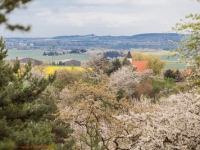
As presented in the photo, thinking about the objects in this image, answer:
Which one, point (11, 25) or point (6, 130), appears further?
point (6, 130)

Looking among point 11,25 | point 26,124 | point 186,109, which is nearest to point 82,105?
point 186,109

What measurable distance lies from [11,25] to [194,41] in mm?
7496

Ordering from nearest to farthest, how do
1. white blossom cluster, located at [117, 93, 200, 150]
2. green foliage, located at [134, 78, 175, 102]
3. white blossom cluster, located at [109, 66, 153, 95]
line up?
white blossom cluster, located at [117, 93, 200, 150] → green foliage, located at [134, 78, 175, 102] → white blossom cluster, located at [109, 66, 153, 95]

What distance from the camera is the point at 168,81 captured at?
41156 millimetres

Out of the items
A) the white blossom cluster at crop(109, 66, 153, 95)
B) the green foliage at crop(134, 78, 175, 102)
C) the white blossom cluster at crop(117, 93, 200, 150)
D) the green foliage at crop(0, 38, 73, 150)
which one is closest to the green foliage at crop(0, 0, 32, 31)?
the green foliage at crop(0, 38, 73, 150)

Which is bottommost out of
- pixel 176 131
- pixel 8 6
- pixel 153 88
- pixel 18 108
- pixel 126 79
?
pixel 153 88

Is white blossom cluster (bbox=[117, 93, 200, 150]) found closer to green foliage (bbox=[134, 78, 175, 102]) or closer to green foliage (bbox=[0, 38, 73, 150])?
green foliage (bbox=[0, 38, 73, 150])

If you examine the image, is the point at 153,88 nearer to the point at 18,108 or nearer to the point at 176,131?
the point at 176,131

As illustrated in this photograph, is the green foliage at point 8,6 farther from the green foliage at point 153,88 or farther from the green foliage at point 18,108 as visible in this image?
the green foliage at point 153,88

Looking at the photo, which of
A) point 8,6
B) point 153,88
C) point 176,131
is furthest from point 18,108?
point 153,88

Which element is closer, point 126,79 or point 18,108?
point 18,108

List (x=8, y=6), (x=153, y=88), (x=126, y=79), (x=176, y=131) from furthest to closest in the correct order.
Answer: (x=126, y=79) → (x=153, y=88) → (x=176, y=131) → (x=8, y=6)

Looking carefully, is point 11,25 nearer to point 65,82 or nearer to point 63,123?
point 63,123

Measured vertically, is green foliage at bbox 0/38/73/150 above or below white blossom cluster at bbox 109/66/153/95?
above
